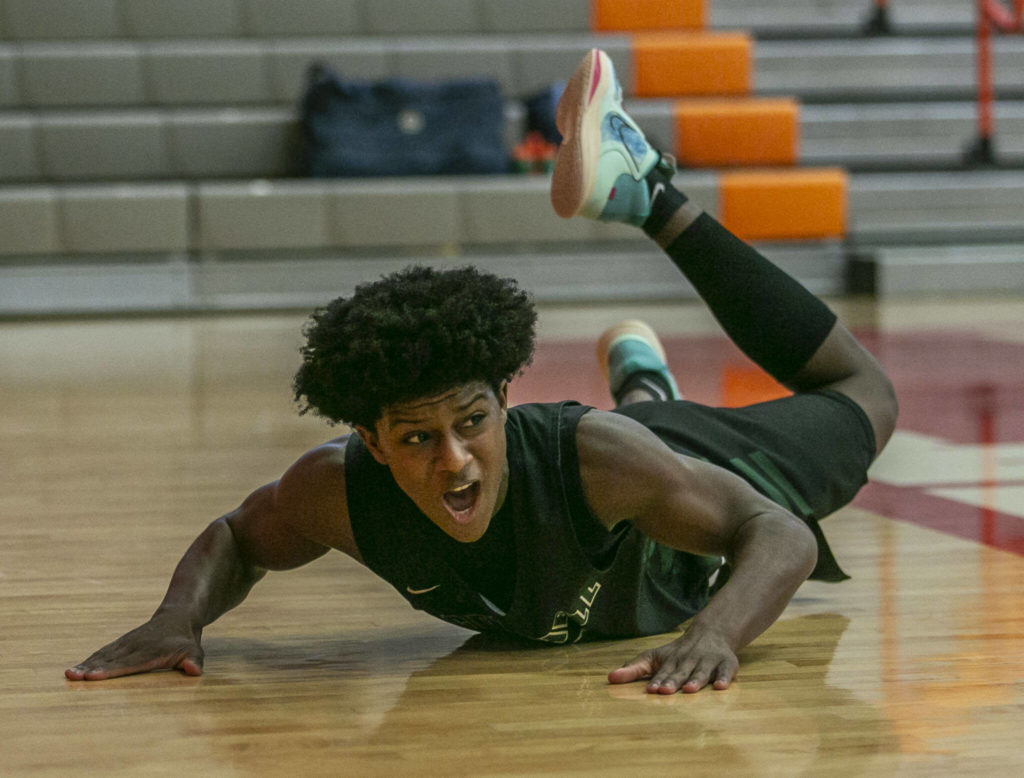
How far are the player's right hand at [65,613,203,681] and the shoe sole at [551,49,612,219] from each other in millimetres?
874

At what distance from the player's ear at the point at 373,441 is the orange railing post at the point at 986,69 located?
18.4 feet

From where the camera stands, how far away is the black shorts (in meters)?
1.93

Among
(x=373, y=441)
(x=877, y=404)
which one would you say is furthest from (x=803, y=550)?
(x=877, y=404)

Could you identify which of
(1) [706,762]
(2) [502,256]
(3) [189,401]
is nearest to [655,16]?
(2) [502,256]

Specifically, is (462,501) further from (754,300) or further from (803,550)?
(754,300)

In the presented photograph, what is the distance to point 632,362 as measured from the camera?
2.52 metres

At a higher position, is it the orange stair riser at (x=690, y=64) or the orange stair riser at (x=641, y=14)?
the orange stair riser at (x=641, y=14)

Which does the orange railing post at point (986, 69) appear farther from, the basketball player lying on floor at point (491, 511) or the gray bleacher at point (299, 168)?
the basketball player lying on floor at point (491, 511)

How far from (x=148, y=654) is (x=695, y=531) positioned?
59cm

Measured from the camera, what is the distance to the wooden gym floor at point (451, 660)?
51.4 inches

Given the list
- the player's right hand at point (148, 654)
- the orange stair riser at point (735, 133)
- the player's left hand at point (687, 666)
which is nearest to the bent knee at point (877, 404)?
the player's left hand at point (687, 666)

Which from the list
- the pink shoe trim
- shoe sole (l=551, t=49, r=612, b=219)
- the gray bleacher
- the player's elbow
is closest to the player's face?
the player's elbow

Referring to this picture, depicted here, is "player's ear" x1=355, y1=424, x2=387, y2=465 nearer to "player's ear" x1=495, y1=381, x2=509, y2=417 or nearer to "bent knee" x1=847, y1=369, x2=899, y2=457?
"player's ear" x1=495, y1=381, x2=509, y2=417

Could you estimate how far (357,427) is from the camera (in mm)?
1526
